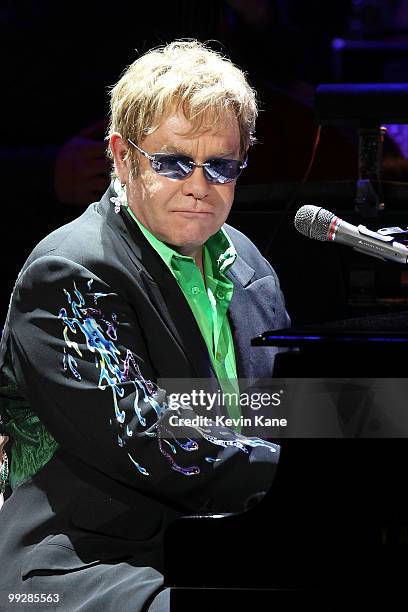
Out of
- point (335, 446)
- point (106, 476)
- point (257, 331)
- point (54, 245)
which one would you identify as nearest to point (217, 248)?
point (257, 331)

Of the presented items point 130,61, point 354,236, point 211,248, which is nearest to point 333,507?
point 354,236

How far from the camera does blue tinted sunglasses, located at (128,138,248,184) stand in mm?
2125

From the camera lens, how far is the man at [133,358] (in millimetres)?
1948

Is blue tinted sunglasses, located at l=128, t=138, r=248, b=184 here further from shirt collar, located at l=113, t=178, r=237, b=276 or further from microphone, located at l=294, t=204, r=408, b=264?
microphone, located at l=294, t=204, r=408, b=264

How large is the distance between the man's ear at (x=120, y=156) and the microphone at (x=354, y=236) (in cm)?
48

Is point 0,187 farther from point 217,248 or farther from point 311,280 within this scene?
point 217,248

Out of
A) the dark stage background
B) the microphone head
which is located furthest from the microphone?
the dark stage background

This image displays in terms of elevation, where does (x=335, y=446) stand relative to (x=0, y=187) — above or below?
above

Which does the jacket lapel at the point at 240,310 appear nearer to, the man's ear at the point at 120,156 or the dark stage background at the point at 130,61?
the man's ear at the point at 120,156

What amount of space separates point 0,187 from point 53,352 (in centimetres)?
233

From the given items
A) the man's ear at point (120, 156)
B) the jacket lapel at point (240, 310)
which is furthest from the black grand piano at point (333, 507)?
the man's ear at point (120, 156)

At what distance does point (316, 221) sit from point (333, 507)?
0.45 m

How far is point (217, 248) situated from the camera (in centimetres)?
237

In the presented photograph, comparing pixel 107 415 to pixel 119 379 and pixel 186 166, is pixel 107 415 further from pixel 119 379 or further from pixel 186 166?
pixel 186 166
